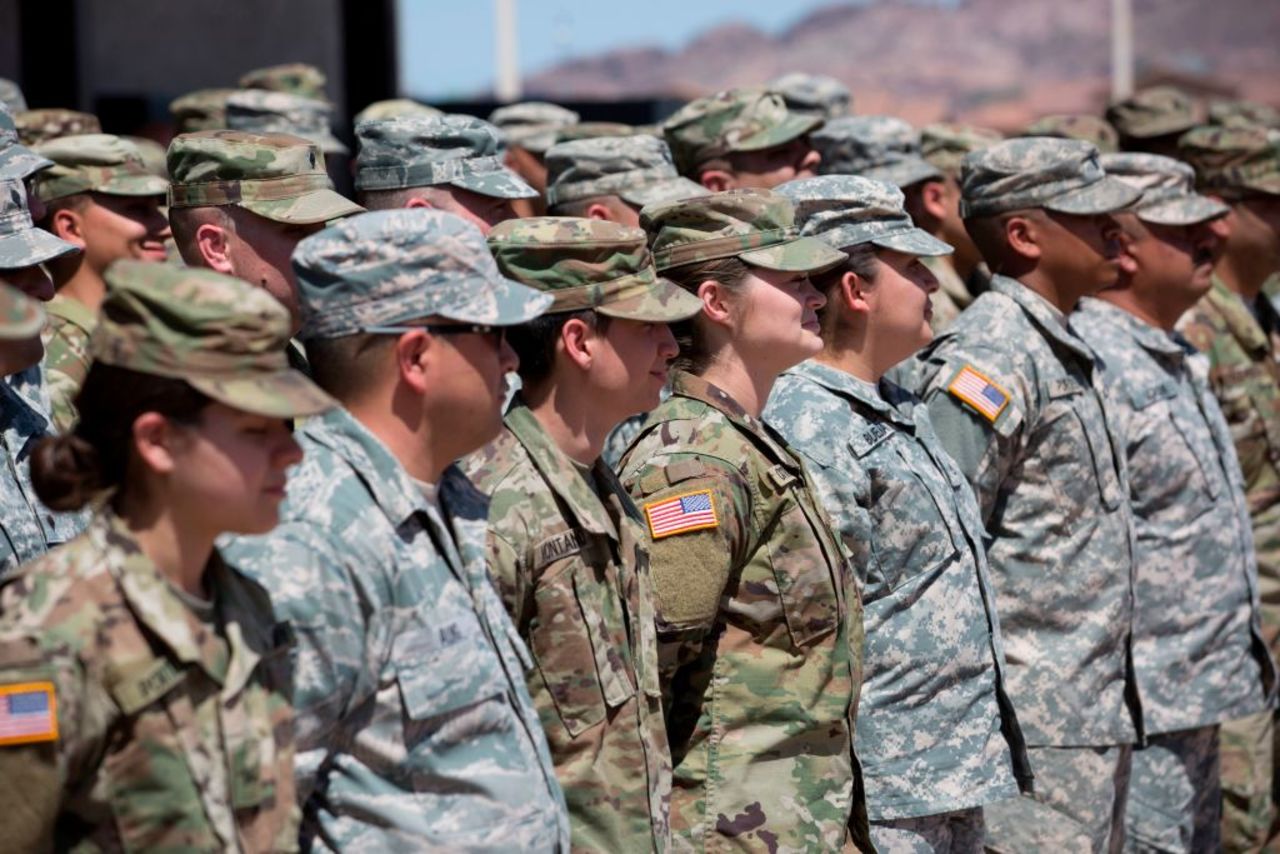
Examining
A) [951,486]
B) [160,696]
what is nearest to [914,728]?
[951,486]

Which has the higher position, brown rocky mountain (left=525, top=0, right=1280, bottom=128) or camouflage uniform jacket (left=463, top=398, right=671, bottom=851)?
camouflage uniform jacket (left=463, top=398, right=671, bottom=851)

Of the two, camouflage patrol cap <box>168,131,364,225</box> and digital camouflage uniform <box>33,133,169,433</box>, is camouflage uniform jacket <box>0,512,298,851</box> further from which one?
digital camouflage uniform <box>33,133,169,433</box>

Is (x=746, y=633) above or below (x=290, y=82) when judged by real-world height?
above

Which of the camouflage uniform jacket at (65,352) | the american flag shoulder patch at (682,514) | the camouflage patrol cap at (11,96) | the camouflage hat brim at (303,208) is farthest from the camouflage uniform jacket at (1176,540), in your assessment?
the camouflage patrol cap at (11,96)

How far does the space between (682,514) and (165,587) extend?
1.52 metres

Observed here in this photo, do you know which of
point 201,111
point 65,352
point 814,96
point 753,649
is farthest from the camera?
point 814,96

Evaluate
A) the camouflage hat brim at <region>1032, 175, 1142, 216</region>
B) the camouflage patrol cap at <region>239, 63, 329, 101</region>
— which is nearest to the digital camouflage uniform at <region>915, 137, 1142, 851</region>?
the camouflage hat brim at <region>1032, 175, 1142, 216</region>

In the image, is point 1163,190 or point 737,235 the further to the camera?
point 1163,190

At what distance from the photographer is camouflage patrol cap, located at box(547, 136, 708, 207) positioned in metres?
6.16

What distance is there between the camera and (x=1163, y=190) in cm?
632

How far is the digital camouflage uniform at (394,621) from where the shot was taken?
2715 millimetres

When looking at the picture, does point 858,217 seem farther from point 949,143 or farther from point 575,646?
point 949,143

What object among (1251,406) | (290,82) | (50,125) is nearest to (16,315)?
(50,125)

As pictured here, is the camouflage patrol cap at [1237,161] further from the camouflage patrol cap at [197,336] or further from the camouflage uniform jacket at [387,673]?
the camouflage patrol cap at [197,336]
